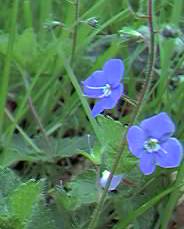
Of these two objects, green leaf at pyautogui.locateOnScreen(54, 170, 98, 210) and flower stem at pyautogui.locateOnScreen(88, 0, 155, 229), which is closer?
flower stem at pyautogui.locateOnScreen(88, 0, 155, 229)

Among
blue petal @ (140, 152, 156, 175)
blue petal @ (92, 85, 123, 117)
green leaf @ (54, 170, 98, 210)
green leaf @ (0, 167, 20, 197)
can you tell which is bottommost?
green leaf @ (54, 170, 98, 210)

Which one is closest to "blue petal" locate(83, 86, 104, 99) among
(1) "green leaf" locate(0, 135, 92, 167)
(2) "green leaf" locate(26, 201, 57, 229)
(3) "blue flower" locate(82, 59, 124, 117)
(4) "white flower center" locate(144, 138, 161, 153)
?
(3) "blue flower" locate(82, 59, 124, 117)

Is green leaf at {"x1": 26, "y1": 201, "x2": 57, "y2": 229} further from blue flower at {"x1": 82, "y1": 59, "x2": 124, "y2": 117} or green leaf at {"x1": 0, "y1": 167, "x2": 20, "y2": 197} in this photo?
blue flower at {"x1": 82, "y1": 59, "x2": 124, "y2": 117}

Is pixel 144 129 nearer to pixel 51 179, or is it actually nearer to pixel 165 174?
pixel 165 174

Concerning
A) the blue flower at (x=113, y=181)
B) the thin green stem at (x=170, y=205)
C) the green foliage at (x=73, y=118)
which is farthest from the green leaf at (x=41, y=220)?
the thin green stem at (x=170, y=205)


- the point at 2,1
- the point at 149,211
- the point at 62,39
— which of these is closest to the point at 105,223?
the point at 149,211

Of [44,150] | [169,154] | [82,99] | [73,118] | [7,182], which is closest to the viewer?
[169,154]

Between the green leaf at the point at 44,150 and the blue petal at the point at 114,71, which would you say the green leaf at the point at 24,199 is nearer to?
the blue petal at the point at 114,71

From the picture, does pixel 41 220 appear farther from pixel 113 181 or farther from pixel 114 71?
pixel 114 71

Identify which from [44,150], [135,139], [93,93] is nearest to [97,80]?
[93,93]
